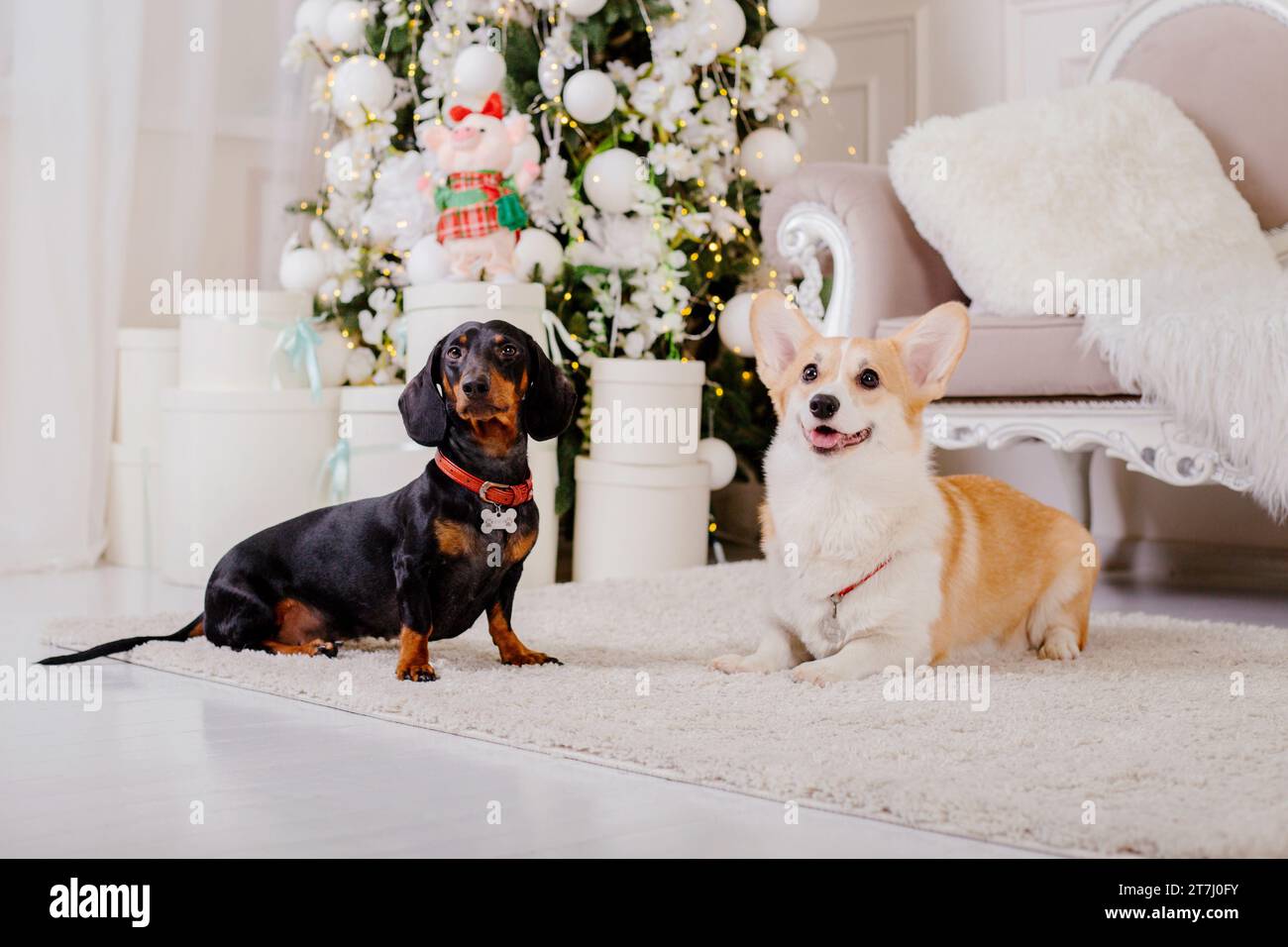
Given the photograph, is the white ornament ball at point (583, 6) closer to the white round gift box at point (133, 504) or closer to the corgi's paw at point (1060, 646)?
the white round gift box at point (133, 504)

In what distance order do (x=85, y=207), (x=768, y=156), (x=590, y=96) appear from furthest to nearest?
1. (x=768, y=156)
2. (x=85, y=207)
3. (x=590, y=96)

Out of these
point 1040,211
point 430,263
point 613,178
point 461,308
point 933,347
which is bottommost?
point 933,347

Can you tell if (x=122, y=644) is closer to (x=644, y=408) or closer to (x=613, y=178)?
(x=644, y=408)

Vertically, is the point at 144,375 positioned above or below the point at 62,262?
below

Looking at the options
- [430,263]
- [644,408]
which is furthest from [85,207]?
[644,408]

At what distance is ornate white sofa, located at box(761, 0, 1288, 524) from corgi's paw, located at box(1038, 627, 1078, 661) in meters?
0.56

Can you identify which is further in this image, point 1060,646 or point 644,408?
point 644,408

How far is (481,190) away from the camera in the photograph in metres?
3.40

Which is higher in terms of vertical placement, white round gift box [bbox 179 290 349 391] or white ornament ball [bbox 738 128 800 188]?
white ornament ball [bbox 738 128 800 188]

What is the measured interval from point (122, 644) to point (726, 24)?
2.28 meters

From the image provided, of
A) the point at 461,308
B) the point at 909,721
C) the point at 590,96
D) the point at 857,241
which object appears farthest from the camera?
the point at 590,96

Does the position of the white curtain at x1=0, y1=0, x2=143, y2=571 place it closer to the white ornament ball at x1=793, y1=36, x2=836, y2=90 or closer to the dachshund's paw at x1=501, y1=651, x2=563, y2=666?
the white ornament ball at x1=793, y1=36, x2=836, y2=90

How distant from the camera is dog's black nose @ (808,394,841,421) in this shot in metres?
2.14

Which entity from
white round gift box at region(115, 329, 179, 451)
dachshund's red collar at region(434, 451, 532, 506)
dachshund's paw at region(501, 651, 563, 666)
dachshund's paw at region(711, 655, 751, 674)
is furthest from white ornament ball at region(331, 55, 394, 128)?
dachshund's paw at region(711, 655, 751, 674)
